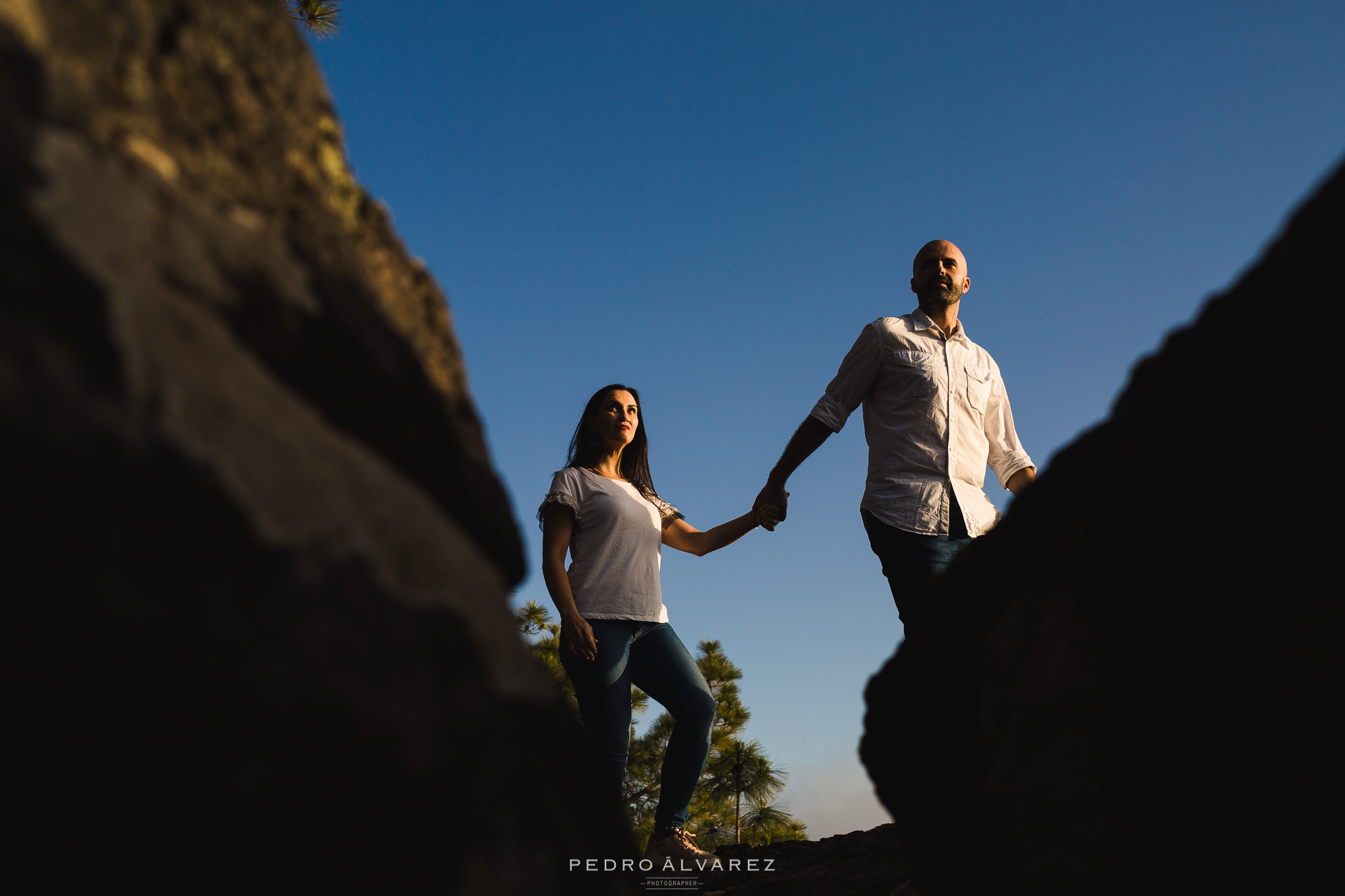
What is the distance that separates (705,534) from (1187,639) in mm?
2995

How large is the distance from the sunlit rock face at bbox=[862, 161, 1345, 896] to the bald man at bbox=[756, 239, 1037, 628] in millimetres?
1843

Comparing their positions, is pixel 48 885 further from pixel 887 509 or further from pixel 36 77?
pixel 887 509

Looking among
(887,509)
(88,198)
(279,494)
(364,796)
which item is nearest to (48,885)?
(364,796)

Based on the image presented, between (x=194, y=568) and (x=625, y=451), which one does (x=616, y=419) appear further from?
(x=194, y=568)

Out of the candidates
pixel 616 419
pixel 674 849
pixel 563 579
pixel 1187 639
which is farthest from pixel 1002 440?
pixel 1187 639

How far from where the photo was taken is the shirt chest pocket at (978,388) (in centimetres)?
374

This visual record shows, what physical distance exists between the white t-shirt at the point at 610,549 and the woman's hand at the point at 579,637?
91 millimetres

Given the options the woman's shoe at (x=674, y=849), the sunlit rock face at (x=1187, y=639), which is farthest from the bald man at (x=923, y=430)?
the sunlit rock face at (x=1187, y=639)

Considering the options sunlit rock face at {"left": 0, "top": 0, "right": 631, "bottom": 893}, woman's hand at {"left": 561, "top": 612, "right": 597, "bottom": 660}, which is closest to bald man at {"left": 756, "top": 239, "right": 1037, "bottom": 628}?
woman's hand at {"left": 561, "top": 612, "right": 597, "bottom": 660}

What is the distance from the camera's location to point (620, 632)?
350cm

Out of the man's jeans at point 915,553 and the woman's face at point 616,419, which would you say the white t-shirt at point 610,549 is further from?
the man's jeans at point 915,553

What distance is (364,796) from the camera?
94cm

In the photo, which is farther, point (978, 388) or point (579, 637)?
point (978, 388)

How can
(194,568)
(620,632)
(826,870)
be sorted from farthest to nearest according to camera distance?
(620,632) < (826,870) < (194,568)
